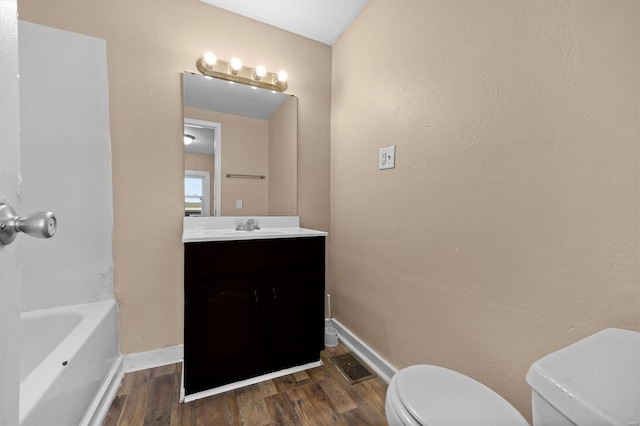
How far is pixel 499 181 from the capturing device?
3.32 ft

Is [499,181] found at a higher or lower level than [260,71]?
lower

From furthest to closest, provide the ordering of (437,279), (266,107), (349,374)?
(266,107)
(349,374)
(437,279)

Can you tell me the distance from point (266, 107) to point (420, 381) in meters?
1.85

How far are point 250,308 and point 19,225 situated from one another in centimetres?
117

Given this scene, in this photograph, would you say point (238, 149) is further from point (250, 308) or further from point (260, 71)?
point (250, 308)

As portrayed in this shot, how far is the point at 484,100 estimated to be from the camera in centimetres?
106

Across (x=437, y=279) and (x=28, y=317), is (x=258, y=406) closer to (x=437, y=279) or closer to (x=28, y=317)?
(x=437, y=279)

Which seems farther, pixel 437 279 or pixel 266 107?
pixel 266 107

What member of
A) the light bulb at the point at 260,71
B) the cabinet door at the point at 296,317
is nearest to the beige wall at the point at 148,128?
the light bulb at the point at 260,71

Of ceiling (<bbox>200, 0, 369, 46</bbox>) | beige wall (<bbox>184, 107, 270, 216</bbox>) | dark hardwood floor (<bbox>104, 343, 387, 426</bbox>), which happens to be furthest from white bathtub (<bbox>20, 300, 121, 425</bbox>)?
ceiling (<bbox>200, 0, 369, 46</bbox>)

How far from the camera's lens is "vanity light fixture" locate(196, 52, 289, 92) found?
1.71 m

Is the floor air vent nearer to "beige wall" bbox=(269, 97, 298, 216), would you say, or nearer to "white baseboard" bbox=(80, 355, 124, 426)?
"beige wall" bbox=(269, 97, 298, 216)

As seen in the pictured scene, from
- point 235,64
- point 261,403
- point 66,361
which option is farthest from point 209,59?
point 261,403

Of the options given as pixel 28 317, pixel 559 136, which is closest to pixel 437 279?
pixel 559 136
